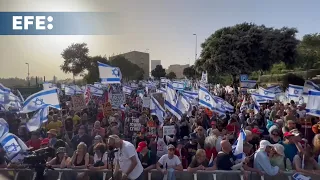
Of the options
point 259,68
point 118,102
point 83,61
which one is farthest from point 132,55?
point 118,102

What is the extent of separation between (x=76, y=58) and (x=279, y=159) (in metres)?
74.2

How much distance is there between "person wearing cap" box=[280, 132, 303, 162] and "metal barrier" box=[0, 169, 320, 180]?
61 cm

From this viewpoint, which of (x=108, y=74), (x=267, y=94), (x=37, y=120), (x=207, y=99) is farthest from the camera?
(x=267, y=94)

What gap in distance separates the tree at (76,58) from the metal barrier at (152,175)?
71919 mm

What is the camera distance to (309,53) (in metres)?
52.0

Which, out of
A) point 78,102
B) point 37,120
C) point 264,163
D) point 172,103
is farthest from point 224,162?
point 78,102

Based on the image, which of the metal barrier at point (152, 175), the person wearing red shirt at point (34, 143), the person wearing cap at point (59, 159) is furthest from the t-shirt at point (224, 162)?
the person wearing red shirt at point (34, 143)

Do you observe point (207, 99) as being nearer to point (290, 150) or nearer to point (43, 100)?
point (43, 100)

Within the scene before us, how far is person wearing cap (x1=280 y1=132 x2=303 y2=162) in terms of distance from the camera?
7.12 m

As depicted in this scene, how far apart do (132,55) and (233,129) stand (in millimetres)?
154063

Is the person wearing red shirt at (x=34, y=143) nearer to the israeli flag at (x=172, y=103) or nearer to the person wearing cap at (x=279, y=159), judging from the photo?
the israeli flag at (x=172, y=103)

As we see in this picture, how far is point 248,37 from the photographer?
146 feet

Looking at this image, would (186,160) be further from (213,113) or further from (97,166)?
(213,113)

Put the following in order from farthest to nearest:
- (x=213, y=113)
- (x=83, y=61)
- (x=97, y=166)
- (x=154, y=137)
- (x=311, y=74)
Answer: (x=83, y=61) < (x=311, y=74) < (x=213, y=113) < (x=154, y=137) < (x=97, y=166)
